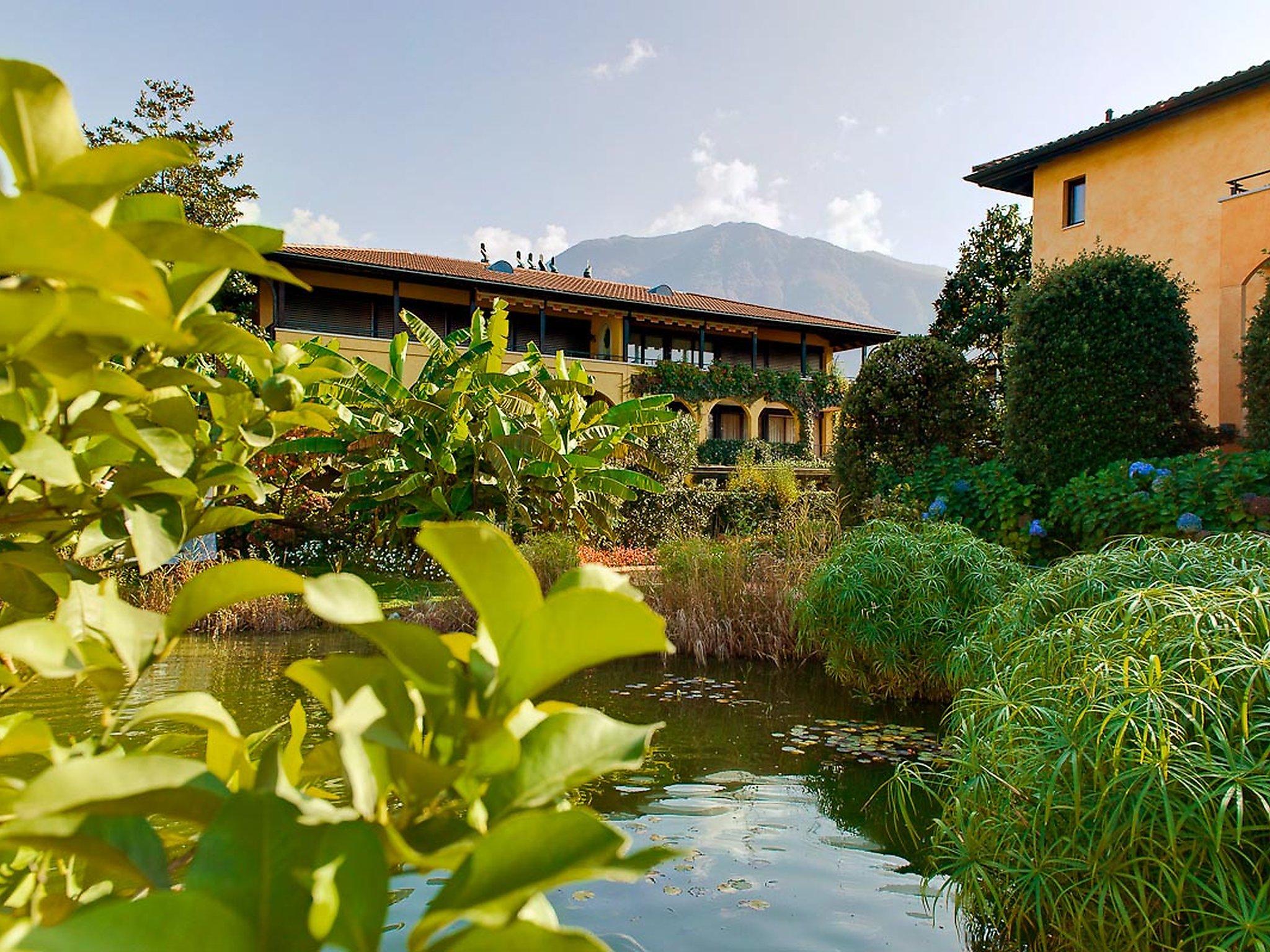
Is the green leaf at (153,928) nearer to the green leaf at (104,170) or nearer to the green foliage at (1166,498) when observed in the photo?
the green leaf at (104,170)

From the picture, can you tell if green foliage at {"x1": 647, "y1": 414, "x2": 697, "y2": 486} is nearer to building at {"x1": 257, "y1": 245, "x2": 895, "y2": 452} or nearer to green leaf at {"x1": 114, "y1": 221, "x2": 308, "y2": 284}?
building at {"x1": 257, "y1": 245, "x2": 895, "y2": 452}

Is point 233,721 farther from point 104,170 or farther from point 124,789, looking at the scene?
point 104,170

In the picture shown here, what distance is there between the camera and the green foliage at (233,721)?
430 mm

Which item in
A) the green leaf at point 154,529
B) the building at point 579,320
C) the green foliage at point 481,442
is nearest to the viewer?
the green leaf at point 154,529

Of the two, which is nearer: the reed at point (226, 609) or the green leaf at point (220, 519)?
the green leaf at point (220, 519)

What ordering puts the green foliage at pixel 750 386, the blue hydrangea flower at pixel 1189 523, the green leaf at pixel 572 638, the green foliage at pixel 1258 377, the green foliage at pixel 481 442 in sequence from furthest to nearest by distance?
1. the green foliage at pixel 750 386
2. the green foliage at pixel 481 442
3. the green foliage at pixel 1258 377
4. the blue hydrangea flower at pixel 1189 523
5. the green leaf at pixel 572 638

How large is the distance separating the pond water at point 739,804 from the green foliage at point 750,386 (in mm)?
19933

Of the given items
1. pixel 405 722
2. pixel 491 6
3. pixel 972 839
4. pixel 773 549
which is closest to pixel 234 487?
pixel 405 722

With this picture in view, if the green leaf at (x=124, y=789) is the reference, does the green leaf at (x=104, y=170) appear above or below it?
above

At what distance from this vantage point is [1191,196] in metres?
15.4

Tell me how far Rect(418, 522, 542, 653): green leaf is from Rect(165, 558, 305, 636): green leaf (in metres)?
0.22

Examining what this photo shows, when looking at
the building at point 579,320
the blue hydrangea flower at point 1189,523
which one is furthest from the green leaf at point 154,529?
the building at point 579,320

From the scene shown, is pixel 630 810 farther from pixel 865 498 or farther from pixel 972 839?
pixel 865 498

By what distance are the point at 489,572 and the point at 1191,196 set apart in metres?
18.5
